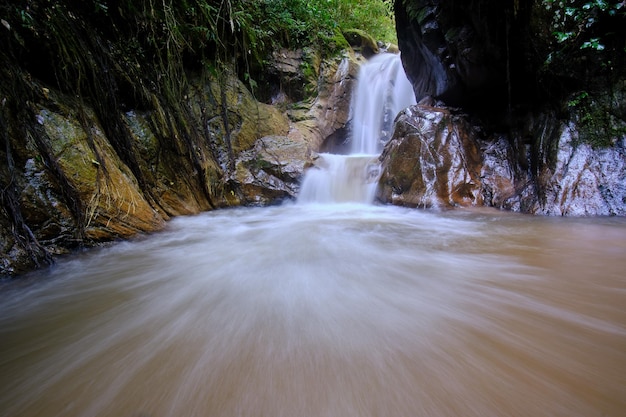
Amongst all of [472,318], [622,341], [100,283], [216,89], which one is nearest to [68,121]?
[100,283]

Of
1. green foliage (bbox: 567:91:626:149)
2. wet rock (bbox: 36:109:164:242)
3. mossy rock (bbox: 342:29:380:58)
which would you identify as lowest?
wet rock (bbox: 36:109:164:242)

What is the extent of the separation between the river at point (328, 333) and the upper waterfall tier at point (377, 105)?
6.37 meters

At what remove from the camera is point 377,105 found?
8312 millimetres

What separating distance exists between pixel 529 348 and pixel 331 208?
13.3 ft

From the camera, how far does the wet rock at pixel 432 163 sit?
4.23 metres

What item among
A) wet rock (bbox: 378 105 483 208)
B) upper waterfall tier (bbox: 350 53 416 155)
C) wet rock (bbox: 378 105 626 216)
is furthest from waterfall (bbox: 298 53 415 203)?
wet rock (bbox: 378 105 626 216)

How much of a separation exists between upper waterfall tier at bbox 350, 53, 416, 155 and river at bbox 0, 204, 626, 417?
637cm

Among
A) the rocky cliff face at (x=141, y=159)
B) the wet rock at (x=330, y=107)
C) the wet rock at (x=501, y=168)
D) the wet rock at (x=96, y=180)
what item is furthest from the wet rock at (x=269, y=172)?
the wet rock at (x=96, y=180)

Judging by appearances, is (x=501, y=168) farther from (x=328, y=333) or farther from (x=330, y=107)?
(x=330, y=107)

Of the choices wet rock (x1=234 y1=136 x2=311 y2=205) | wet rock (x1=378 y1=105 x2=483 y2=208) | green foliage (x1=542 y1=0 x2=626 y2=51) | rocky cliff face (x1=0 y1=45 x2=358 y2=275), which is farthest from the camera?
wet rock (x1=234 y1=136 x2=311 y2=205)

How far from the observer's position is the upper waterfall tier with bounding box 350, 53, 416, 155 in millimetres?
8203

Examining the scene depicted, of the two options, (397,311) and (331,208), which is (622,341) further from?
(331,208)

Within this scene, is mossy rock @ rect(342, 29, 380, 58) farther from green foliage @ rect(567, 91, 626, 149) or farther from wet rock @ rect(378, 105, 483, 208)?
green foliage @ rect(567, 91, 626, 149)

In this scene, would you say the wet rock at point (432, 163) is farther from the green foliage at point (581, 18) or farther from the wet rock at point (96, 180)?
the wet rock at point (96, 180)
